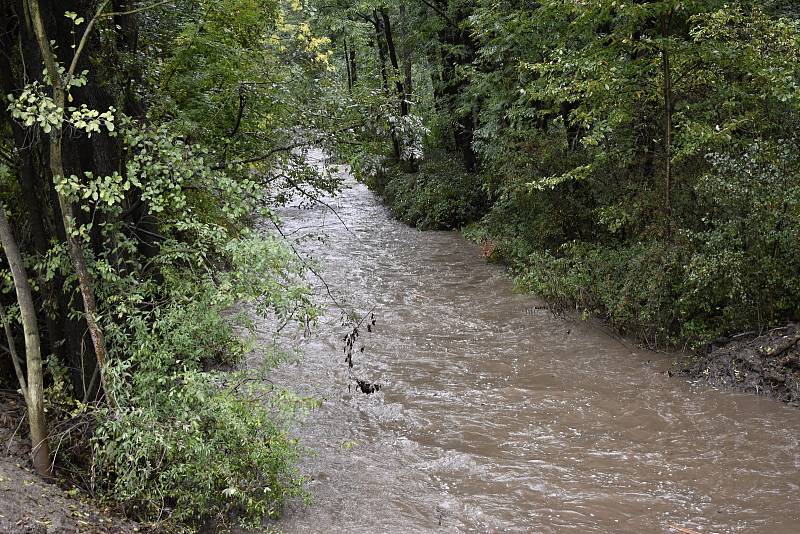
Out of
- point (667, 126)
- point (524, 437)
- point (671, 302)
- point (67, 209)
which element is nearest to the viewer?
point (67, 209)

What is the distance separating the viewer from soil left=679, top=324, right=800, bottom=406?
8219mm

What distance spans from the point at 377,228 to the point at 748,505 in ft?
51.9

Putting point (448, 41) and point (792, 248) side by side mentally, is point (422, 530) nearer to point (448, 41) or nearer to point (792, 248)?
point (792, 248)

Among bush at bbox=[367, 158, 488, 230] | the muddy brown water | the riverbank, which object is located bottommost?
the muddy brown water

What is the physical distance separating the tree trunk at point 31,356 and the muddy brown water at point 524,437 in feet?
6.87

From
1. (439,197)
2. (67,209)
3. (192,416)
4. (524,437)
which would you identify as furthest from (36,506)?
(439,197)

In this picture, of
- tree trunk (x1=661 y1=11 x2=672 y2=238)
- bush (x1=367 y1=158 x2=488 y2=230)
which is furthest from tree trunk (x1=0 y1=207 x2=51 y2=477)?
bush (x1=367 y1=158 x2=488 y2=230)

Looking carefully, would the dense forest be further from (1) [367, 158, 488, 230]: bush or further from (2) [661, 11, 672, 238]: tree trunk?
(1) [367, 158, 488, 230]: bush

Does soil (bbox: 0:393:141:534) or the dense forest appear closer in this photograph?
soil (bbox: 0:393:141:534)

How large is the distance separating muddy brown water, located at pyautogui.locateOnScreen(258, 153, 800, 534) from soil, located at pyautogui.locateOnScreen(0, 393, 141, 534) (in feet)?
5.08

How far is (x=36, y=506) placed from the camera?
476 centimetres

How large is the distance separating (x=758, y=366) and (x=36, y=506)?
26.4 feet

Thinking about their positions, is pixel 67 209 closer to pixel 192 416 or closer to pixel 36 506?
pixel 192 416

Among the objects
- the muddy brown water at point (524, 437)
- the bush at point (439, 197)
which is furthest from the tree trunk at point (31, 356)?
the bush at point (439, 197)
